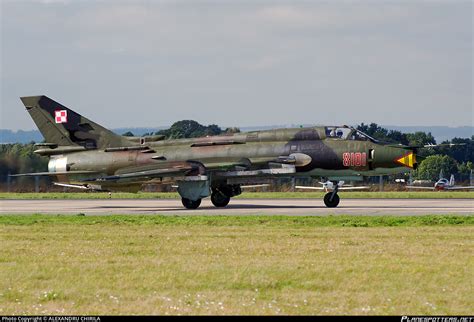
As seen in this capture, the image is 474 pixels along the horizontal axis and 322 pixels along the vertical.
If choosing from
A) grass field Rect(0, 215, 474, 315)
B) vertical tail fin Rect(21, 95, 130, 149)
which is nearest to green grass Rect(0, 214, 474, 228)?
grass field Rect(0, 215, 474, 315)

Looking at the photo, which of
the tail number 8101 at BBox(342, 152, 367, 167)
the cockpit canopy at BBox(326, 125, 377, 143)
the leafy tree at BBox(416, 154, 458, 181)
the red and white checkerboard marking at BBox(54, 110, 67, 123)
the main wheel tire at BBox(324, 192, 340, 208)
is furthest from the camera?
the leafy tree at BBox(416, 154, 458, 181)

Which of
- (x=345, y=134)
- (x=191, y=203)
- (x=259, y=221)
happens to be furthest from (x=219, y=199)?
(x=259, y=221)

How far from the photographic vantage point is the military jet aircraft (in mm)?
32562

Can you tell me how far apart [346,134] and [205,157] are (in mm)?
5159

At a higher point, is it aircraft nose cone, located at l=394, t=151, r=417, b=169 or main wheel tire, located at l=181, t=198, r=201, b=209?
aircraft nose cone, located at l=394, t=151, r=417, b=169

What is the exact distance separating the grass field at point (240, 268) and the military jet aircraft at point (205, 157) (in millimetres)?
8645

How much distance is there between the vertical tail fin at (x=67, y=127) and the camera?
36.5 meters

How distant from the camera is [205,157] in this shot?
112 ft

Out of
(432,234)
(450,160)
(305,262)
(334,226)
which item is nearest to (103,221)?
(334,226)

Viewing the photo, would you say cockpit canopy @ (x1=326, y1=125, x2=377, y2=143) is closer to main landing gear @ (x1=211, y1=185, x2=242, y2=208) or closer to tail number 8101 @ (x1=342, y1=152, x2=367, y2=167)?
tail number 8101 @ (x1=342, y1=152, x2=367, y2=167)

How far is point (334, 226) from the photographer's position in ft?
76.9

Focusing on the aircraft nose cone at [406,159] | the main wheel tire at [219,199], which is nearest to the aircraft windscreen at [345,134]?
the aircraft nose cone at [406,159]

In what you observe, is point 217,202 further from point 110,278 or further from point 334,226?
point 110,278

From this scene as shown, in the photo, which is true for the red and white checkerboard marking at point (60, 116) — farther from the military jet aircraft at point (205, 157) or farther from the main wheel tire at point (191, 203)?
the main wheel tire at point (191, 203)
